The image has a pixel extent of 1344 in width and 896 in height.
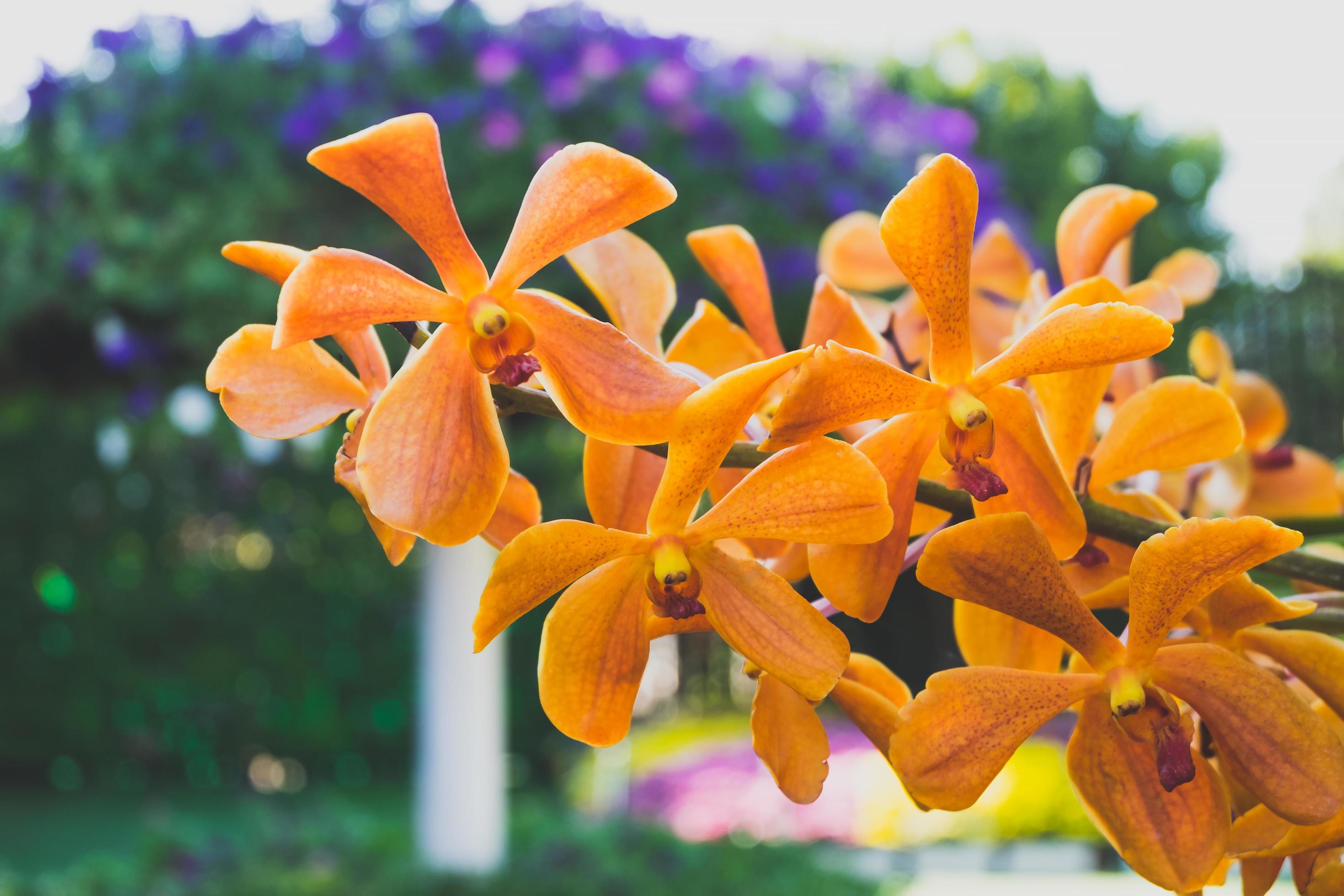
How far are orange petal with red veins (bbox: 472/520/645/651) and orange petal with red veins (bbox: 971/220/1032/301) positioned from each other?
0.26 m

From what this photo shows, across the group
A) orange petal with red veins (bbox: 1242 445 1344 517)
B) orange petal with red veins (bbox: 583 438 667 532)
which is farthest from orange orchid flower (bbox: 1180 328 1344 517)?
orange petal with red veins (bbox: 583 438 667 532)

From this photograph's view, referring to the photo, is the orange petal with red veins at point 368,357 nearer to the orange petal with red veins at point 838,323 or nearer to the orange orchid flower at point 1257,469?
the orange petal with red veins at point 838,323

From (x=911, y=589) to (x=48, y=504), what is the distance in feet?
13.6

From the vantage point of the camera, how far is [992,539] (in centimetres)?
22

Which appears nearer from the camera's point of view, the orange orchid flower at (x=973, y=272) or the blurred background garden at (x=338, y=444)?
the orange orchid flower at (x=973, y=272)

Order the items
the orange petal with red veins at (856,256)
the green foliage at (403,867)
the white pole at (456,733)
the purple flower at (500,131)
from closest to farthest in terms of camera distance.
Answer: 1. the orange petal with red veins at (856,256)
2. the purple flower at (500,131)
3. the green foliage at (403,867)
4. the white pole at (456,733)

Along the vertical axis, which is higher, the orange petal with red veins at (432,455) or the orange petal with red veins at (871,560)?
the orange petal with red veins at (432,455)

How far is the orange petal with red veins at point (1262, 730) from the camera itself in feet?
0.77

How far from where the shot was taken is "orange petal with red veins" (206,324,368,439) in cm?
26

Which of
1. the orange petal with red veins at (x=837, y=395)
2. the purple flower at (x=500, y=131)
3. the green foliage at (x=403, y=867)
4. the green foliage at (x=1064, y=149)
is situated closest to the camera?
the orange petal with red veins at (x=837, y=395)

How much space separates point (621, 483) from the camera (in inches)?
10.7

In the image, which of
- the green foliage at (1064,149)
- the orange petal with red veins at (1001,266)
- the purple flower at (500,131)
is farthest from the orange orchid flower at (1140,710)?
the green foliage at (1064,149)

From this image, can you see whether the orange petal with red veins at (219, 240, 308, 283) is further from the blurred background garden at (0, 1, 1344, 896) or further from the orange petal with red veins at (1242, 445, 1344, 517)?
the orange petal with red veins at (1242, 445, 1344, 517)

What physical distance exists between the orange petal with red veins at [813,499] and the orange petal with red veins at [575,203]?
0.20 ft
